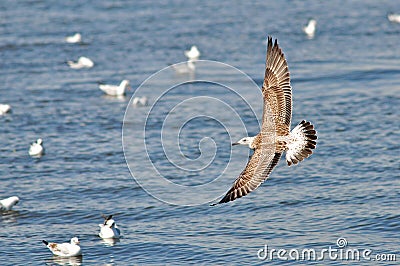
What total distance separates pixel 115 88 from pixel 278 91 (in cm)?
1115

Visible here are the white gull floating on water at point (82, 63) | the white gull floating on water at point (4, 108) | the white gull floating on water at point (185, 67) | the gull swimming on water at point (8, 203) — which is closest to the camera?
the gull swimming on water at point (8, 203)

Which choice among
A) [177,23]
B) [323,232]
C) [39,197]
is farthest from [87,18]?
[323,232]

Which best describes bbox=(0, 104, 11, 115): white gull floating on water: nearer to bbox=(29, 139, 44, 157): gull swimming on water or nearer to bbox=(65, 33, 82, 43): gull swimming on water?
bbox=(29, 139, 44, 157): gull swimming on water

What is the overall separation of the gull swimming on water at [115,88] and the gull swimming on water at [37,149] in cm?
482

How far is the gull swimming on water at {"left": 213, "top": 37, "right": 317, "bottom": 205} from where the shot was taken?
38.1 ft

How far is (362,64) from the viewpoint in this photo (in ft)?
81.9

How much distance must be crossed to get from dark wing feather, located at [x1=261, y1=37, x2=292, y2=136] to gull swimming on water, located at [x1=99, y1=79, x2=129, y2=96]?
10922mm

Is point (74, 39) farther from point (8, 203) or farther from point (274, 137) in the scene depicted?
point (274, 137)

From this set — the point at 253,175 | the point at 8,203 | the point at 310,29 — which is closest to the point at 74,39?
the point at 310,29

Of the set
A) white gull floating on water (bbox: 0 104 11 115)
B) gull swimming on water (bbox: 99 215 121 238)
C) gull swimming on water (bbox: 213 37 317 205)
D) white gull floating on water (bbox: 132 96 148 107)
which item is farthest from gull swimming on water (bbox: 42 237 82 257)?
white gull floating on water (bbox: 132 96 148 107)

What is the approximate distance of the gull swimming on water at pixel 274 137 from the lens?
11.6 metres

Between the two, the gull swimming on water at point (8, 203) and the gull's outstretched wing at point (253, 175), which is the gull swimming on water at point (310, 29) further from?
the gull's outstretched wing at point (253, 175)

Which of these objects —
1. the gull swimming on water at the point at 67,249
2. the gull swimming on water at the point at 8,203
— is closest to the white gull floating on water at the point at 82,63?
the gull swimming on water at the point at 8,203

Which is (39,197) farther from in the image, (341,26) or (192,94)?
(341,26)
